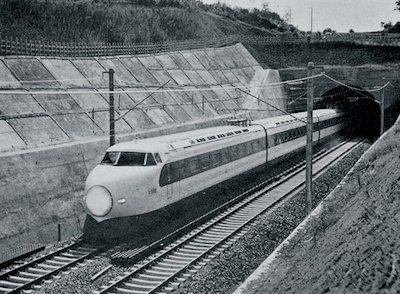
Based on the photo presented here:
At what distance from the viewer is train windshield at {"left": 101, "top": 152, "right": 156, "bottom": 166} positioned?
15961 millimetres

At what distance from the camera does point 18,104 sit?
67.4 ft

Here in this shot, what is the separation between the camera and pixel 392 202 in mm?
10773

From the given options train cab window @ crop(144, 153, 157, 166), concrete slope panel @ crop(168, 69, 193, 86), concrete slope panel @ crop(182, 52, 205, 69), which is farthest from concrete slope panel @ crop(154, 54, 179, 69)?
train cab window @ crop(144, 153, 157, 166)

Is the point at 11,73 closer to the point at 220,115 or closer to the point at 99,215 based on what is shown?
the point at 99,215

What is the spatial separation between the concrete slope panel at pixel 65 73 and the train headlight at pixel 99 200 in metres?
11.2

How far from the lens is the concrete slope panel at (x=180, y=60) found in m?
39.2

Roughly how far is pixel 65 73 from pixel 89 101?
256 centimetres

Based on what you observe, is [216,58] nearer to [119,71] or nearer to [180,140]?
[119,71]

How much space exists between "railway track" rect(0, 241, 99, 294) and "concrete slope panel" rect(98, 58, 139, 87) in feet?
50.8

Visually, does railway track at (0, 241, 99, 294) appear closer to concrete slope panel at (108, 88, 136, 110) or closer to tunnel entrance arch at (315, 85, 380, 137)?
concrete slope panel at (108, 88, 136, 110)

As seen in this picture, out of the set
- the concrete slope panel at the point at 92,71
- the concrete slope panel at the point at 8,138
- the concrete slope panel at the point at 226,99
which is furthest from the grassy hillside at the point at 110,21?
the concrete slope panel at the point at 8,138

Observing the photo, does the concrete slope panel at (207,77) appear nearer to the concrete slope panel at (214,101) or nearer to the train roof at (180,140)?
the concrete slope panel at (214,101)

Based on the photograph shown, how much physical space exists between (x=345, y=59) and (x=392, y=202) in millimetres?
42111

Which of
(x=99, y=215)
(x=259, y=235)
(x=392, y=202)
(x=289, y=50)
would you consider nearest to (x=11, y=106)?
(x=99, y=215)
